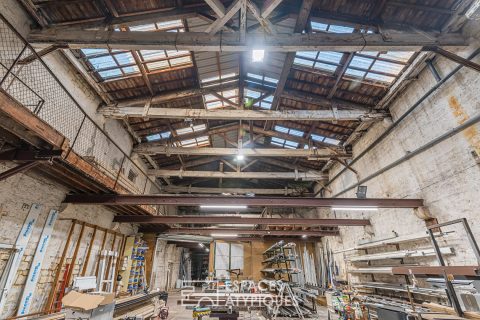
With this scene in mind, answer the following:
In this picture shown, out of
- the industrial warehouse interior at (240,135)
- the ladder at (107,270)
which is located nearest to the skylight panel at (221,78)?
the industrial warehouse interior at (240,135)

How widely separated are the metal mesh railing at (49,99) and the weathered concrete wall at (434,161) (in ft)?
32.4

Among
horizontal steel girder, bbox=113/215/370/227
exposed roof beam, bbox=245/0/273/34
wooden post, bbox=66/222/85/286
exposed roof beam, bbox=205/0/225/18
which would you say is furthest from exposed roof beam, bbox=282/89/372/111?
wooden post, bbox=66/222/85/286

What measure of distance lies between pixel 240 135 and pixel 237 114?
2.56 meters

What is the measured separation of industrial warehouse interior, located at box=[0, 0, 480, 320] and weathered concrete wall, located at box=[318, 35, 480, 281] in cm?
5

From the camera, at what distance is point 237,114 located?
27.9 ft

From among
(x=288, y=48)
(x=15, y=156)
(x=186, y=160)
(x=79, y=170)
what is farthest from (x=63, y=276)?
(x=288, y=48)

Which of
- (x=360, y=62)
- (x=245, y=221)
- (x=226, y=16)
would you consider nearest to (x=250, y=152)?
(x=245, y=221)

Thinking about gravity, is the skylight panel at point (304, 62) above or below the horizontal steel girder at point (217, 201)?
above

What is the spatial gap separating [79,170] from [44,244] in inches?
110

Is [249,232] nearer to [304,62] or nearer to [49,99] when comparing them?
[304,62]

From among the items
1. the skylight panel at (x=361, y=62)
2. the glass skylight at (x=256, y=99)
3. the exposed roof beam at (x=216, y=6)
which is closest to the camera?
the exposed roof beam at (x=216, y=6)

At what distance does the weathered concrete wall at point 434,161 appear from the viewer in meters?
5.52

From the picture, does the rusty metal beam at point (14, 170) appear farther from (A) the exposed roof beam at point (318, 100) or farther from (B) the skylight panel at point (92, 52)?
(A) the exposed roof beam at point (318, 100)

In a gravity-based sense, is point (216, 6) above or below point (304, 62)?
below
